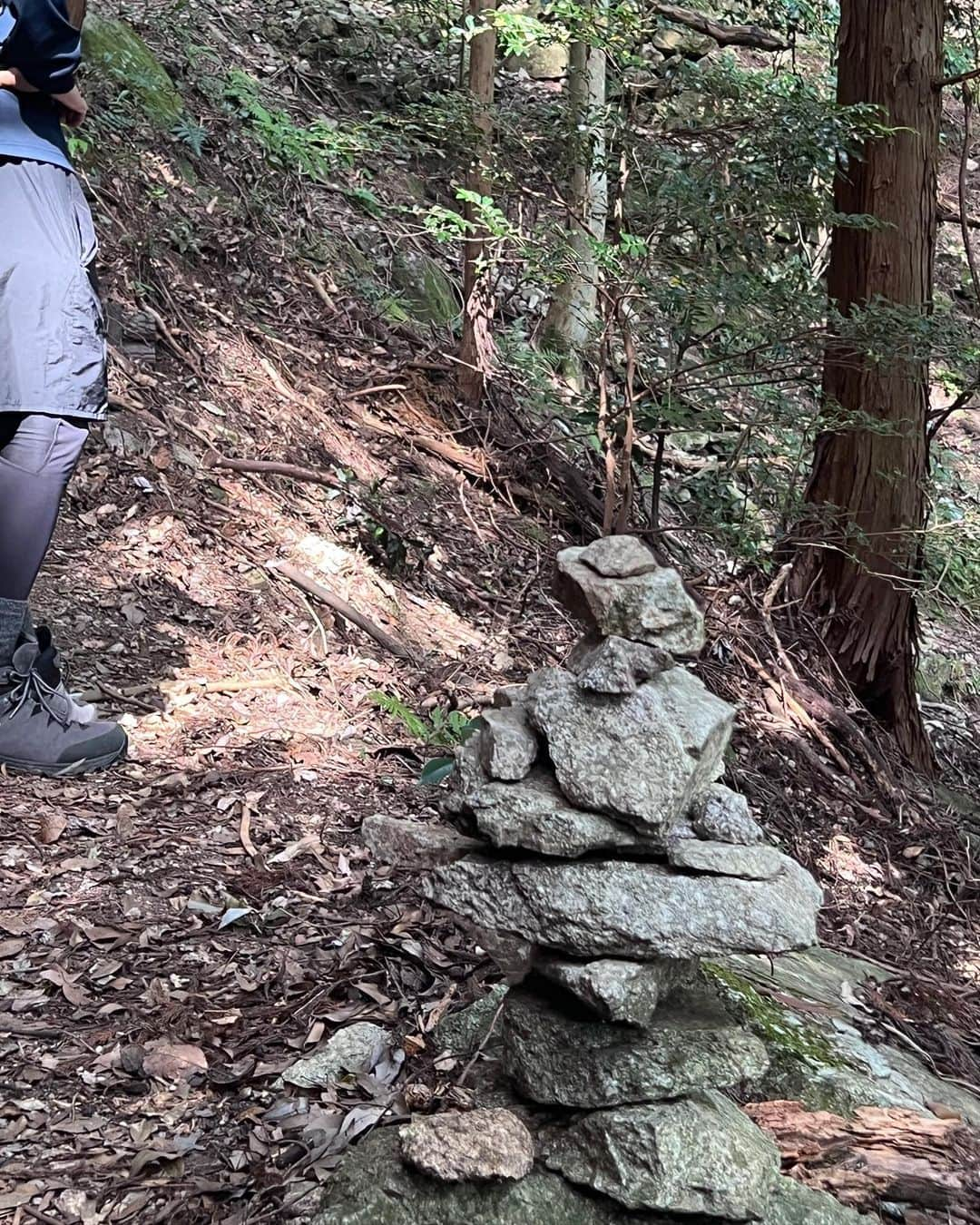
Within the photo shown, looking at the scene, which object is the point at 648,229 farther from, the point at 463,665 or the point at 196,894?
the point at 196,894

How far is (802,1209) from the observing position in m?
2.15

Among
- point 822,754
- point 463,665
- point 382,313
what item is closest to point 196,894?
point 463,665

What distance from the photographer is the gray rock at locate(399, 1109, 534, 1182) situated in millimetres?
1999

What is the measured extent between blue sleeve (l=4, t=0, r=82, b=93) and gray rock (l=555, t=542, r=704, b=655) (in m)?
2.33

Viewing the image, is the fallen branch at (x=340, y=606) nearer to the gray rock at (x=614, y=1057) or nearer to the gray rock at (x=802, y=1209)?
the gray rock at (x=614, y=1057)

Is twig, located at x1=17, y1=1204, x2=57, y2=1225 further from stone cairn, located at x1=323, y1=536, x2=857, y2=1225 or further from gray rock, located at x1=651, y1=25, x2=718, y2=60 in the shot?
gray rock, located at x1=651, y1=25, x2=718, y2=60

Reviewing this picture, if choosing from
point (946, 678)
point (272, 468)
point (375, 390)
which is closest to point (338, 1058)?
point (272, 468)

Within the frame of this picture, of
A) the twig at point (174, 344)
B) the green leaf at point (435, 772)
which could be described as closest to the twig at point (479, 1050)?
the green leaf at point (435, 772)

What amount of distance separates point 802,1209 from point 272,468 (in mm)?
5105

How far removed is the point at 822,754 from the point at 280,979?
4.12m

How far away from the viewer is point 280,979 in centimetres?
299

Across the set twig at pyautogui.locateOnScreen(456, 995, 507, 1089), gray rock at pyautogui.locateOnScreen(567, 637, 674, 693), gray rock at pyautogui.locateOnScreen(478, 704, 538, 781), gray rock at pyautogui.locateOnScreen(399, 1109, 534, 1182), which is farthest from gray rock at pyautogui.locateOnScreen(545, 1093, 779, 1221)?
gray rock at pyautogui.locateOnScreen(567, 637, 674, 693)

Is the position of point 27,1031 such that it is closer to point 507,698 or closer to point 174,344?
point 507,698

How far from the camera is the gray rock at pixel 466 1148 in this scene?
1999mm
